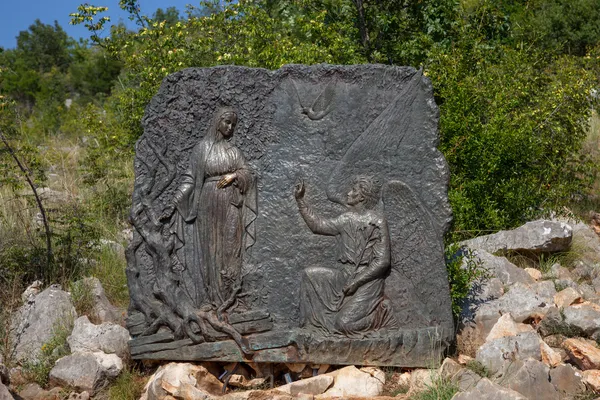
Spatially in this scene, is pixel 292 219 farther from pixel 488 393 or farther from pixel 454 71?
pixel 454 71

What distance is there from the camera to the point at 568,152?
1121 cm

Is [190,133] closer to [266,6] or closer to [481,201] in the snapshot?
[481,201]

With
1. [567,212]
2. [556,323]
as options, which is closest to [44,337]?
[556,323]

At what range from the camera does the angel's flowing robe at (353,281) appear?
717 cm

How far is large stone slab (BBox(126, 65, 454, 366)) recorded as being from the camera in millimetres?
7230

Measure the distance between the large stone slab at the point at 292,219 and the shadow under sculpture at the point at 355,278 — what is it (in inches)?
0.5

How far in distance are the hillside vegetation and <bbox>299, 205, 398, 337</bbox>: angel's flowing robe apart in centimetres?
162

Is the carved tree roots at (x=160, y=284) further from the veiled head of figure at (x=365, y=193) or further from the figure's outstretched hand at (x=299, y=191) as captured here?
the veiled head of figure at (x=365, y=193)

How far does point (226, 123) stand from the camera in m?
7.50

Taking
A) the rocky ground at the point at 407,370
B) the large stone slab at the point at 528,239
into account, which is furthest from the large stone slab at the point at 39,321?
the large stone slab at the point at 528,239

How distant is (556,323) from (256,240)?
A: 277cm

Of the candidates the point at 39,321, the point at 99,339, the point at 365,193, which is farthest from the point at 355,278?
the point at 39,321

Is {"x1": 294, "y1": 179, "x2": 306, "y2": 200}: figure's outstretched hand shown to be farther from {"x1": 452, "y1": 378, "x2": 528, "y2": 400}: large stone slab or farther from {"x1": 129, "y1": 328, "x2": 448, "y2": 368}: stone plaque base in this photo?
{"x1": 452, "y1": 378, "x2": 528, "y2": 400}: large stone slab

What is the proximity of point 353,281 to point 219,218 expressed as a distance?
1311 mm
